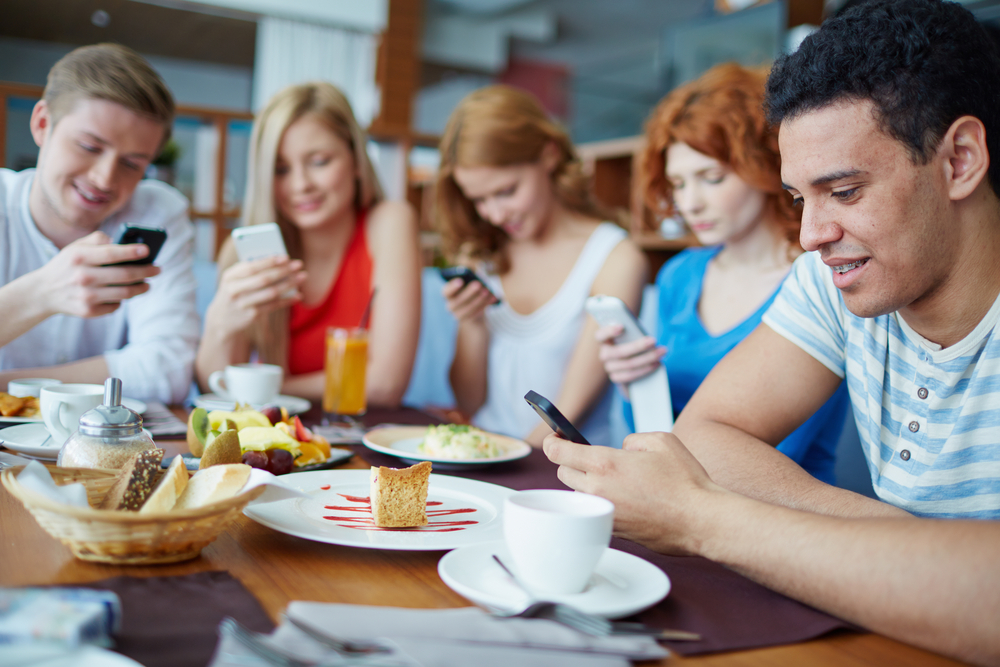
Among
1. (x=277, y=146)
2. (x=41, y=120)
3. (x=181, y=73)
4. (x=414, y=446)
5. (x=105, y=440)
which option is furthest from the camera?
(x=181, y=73)

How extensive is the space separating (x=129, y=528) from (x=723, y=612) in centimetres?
49

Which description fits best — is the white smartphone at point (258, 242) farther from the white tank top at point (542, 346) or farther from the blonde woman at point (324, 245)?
the white tank top at point (542, 346)

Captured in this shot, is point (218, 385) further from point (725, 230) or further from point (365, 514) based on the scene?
point (725, 230)

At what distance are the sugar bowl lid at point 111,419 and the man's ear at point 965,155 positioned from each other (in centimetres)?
95

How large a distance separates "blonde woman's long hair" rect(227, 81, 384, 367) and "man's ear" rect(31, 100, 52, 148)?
19.5 inches

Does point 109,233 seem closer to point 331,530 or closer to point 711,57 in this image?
point 331,530

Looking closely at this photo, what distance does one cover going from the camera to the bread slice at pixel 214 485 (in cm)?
68

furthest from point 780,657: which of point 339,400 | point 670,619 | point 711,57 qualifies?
point 711,57

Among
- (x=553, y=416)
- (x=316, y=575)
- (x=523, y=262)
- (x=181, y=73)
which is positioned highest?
(x=181, y=73)

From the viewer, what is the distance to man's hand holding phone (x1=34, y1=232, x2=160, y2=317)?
1.31m

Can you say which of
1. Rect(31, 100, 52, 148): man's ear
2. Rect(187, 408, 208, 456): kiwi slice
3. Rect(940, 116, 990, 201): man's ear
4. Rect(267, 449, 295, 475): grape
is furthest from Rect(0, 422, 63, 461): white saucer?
Rect(940, 116, 990, 201): man's ear

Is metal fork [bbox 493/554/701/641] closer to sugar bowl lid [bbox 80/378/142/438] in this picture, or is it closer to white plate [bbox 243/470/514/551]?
white plate [bbox 243/470/514/551]

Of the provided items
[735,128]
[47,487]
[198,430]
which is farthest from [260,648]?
[735,128]

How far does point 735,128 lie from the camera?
1.58m
